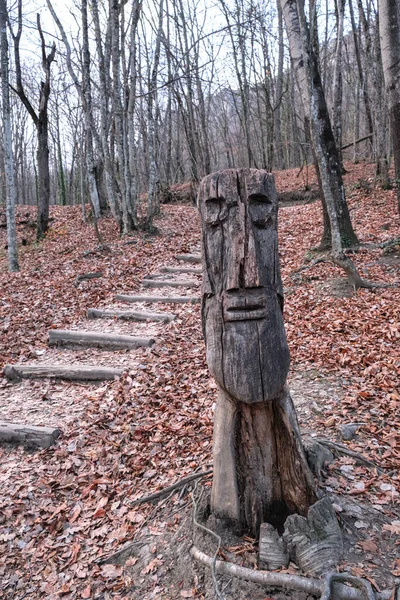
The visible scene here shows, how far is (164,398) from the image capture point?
547 cm

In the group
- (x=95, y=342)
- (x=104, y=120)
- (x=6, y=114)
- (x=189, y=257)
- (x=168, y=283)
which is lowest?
(x=95, y=342)

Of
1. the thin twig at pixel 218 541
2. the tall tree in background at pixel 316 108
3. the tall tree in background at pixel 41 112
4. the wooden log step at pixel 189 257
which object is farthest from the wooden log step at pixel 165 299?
the tall tree in background at pixel 41 112

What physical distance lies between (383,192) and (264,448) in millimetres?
12928

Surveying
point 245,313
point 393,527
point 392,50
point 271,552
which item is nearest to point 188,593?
point 271,552

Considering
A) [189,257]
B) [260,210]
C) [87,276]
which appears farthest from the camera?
[189,257]

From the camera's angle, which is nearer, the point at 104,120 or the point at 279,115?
the point at 104,120

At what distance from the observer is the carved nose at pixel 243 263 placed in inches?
105

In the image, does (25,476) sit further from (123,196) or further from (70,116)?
(70,116)

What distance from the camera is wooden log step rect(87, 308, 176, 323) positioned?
8023mm

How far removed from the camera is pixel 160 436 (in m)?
4.72

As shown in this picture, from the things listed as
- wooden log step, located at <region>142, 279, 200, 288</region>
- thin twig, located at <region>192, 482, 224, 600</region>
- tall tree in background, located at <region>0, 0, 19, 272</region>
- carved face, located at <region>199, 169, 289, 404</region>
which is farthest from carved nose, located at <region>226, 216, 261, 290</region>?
tall tree in background, located at <region>0, 0, 19, 272</region>

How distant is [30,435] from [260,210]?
3.99 meters

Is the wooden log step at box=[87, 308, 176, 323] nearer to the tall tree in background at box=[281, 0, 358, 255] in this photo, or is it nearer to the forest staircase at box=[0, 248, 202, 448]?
the forest staircase at box=[0, 248, 202, 448]

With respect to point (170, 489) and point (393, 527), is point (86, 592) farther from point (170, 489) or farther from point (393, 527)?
point (393, 527)
